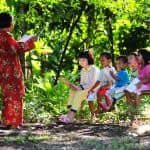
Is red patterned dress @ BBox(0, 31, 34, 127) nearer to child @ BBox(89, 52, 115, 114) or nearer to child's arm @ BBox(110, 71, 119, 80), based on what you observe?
child @ BBox(89, 52, 115, 114)

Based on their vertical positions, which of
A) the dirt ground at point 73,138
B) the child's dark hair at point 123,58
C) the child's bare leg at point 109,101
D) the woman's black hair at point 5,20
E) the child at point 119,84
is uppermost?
the woman's black hair at point 5,20

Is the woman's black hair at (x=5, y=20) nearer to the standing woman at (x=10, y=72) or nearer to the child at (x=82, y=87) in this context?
the standing woman at (x=10, y=72)

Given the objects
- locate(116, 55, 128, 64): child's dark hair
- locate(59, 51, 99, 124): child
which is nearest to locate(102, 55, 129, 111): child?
locate(116, 55, 128, 64): child's dark hair

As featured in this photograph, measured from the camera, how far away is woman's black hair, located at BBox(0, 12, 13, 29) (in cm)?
795

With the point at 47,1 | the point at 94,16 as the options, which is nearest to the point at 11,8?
the point at 47,1

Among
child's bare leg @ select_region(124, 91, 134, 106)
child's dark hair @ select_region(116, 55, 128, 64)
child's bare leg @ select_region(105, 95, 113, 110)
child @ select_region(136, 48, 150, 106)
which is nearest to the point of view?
child @ select_region(136, 48, 150, 106)

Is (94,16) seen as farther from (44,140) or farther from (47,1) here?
(44,140)

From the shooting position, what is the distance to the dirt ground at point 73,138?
21.7 feet

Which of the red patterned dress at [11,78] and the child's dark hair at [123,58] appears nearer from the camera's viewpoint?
the red patterned dress at [11,78]

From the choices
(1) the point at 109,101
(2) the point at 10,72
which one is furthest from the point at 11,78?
(1) the point at 109,101

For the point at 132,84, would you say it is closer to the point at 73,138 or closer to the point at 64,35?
the point at 73,138

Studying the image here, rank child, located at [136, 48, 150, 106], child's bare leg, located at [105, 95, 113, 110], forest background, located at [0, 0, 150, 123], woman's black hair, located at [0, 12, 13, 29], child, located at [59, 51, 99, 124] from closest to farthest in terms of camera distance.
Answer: woman's black hair, located at [0, 12, 13, 29] < child, located at [136, 48, 150, 106] < child, located at [59, 51, 99, 124] < child's bare leg, located at [105, 95, 113, 110] < forest background, located at [0, 0, 150, 123]

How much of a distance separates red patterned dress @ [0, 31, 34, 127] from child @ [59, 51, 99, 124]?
96 cm

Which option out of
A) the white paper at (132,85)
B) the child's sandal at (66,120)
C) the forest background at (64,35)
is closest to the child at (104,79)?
the forest background at (64,35)
